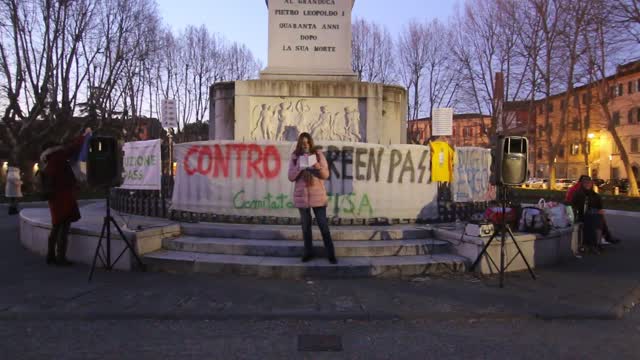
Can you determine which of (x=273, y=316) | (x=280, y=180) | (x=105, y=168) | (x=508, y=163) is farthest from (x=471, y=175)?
(x=105, y=168)

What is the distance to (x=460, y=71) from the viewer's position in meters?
Answer: 39.0

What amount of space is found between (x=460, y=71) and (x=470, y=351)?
3714cm

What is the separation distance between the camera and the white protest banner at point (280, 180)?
9.38m

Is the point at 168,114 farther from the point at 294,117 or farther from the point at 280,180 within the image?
the point at 280,180

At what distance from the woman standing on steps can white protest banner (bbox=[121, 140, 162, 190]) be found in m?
3.65

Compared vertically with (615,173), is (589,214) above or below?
below

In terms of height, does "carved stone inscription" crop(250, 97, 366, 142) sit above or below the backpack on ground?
Answer: above

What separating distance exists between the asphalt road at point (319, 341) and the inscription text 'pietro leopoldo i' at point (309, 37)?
350 inches

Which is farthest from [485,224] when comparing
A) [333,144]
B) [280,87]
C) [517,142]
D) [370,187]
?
[280,87]

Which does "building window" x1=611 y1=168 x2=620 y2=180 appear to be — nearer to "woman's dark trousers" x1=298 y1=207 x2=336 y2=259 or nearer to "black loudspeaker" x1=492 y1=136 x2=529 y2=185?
"black loudspeaker" x1=492 y1=136 x2=529 y2=185

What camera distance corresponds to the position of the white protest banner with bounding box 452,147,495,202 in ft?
34.1

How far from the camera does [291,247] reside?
7867 mm

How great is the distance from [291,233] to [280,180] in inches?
52.7

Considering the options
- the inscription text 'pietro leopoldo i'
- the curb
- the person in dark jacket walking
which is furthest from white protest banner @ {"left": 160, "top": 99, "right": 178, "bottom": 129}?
the person in dark jacket walking
